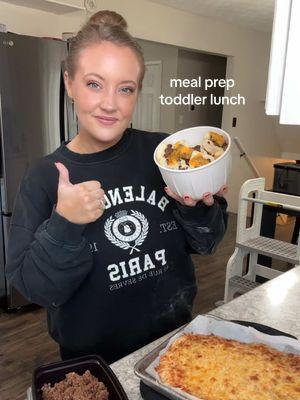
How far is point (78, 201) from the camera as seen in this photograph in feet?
2.38

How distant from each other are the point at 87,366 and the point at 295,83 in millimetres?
592

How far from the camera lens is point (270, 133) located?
5723mm

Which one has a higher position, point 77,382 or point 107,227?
point 107,227

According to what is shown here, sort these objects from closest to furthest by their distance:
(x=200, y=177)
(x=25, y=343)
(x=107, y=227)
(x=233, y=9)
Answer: (x=200, y=177) → (x=107, y=227) → (x=25, y=343) → (x=233, y=9)

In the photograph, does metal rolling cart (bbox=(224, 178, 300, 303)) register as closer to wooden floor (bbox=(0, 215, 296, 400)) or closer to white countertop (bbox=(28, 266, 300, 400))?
wooden floor (bbox=(0, 215, 296, 400))

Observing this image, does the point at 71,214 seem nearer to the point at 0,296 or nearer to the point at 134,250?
the point at 134,250

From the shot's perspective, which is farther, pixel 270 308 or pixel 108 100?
pixel 270 308

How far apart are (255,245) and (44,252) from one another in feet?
6.44

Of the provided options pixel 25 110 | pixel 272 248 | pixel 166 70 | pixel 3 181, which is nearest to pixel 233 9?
pixel 166 70

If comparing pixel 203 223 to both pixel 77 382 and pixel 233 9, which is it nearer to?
pixel 77 382

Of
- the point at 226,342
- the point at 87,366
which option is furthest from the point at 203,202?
the point at 87,366

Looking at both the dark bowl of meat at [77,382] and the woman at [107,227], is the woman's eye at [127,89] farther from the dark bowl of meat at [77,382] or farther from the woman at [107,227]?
the dark bowl of meat at [77,382]

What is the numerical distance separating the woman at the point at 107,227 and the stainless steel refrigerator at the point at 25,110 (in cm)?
163

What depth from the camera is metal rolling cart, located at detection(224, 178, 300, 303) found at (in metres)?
2.39
